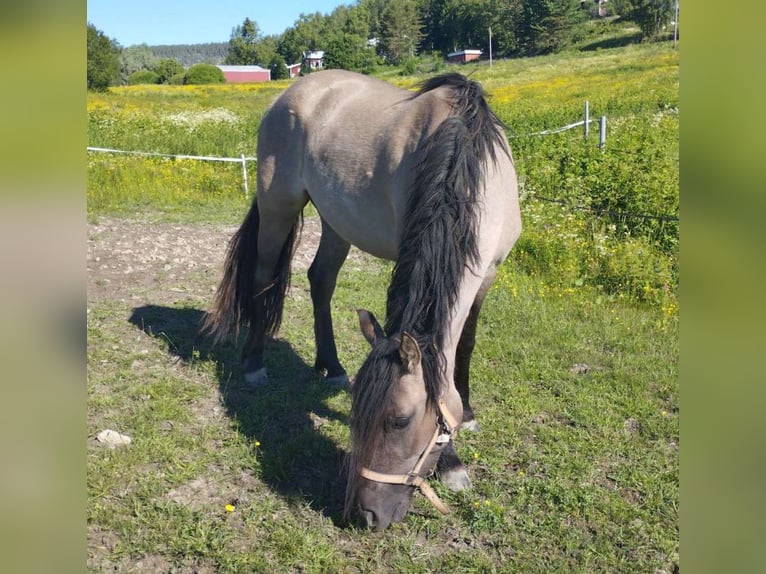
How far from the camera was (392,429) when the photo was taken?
8.25ft

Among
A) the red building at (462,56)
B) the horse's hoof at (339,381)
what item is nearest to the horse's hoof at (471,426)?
the horse's hoof at (339,381)

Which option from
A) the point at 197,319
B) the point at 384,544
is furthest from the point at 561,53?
the point at 384,544

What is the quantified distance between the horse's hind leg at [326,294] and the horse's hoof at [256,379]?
39cm

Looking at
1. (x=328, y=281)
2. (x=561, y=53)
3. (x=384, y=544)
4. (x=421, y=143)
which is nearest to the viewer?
(x=384, y=544)

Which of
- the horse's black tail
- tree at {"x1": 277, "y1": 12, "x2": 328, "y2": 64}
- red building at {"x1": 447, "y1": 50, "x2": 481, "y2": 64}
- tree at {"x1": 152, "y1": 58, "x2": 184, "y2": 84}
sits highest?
tree at {"x1": 277, "y1": 12, "x2": 328, "y2": 64}

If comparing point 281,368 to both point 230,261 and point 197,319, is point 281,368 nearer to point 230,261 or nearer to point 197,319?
point 230,261

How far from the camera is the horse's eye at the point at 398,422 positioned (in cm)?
250

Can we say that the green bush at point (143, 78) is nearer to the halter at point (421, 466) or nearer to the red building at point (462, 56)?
the red building at point (462, 56)

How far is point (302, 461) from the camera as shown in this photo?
3.39 m

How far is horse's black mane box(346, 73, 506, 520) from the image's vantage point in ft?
8.14

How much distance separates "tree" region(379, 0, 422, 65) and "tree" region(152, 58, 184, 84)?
20585mm

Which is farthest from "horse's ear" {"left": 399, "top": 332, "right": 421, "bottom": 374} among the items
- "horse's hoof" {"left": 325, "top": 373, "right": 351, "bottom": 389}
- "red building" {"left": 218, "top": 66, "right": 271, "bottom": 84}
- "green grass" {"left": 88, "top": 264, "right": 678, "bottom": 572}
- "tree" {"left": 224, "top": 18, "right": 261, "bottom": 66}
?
"tree" {"left": 224, "top": 18, "right": 261, "bottom": 66}

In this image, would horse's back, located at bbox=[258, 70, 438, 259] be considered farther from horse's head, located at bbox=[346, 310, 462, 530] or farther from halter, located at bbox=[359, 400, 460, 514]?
halter, located at bbox=[359, 400, 460, 514]
